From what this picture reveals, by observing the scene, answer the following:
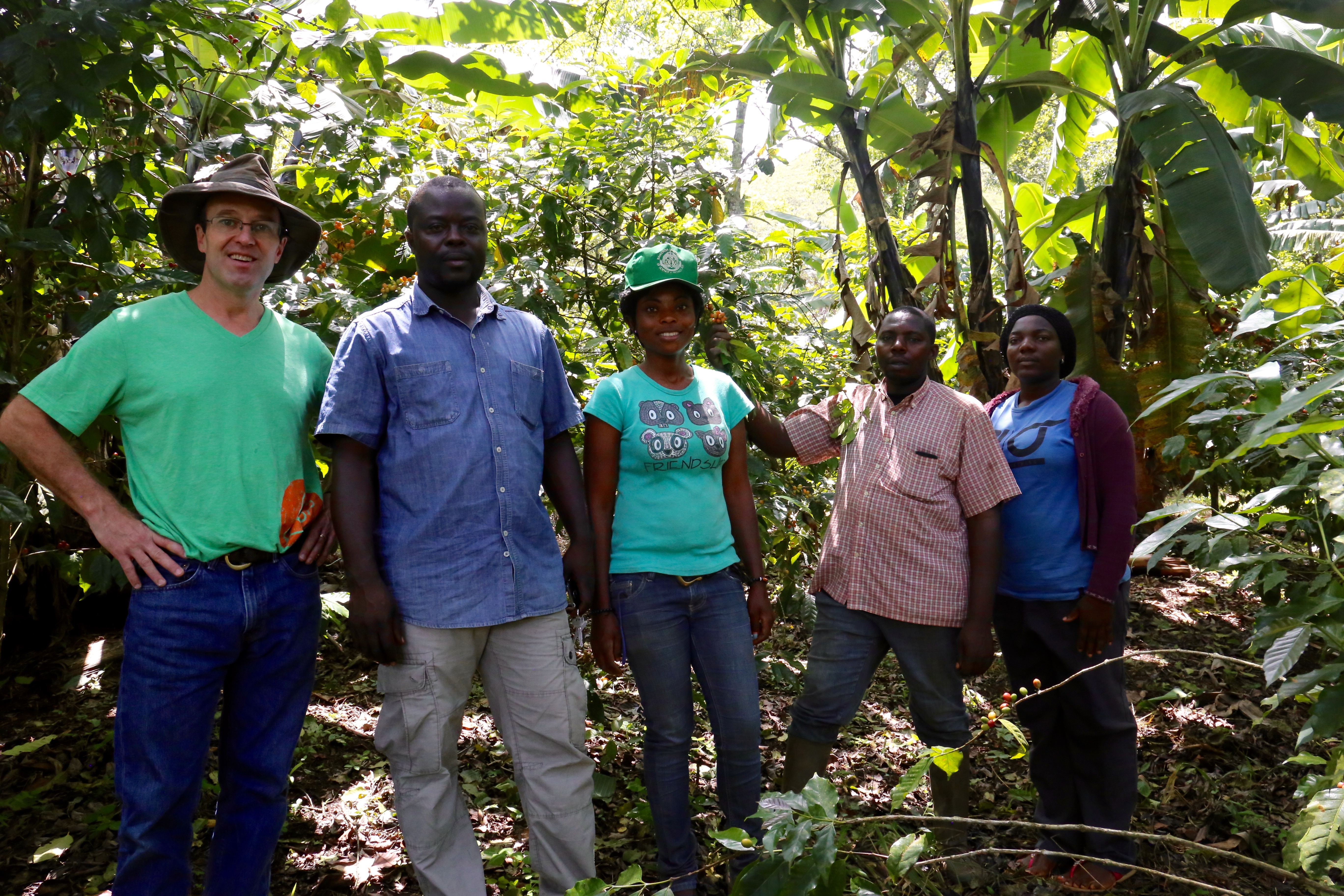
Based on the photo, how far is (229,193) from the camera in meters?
2.47

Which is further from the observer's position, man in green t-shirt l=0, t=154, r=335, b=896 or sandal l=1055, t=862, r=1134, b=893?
sandal l=1055, t=862, r=1134, b=893

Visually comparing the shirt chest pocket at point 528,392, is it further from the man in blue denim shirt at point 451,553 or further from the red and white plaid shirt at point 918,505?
the red and white plaid shirt at point 918,505

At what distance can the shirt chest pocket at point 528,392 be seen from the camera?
102 inches

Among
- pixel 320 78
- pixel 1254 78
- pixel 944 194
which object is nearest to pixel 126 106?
pixel 320 78

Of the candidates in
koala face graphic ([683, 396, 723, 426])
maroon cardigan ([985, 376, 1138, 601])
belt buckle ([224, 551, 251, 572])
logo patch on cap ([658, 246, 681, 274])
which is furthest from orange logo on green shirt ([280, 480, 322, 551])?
maroon cardigan ([985, 376, 1138, 601])

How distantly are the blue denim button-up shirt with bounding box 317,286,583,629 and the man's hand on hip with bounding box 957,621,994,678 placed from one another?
1306 mm

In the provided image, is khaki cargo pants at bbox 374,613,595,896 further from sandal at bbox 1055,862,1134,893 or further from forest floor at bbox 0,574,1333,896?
sandal at bbox 1055,862,1134,893

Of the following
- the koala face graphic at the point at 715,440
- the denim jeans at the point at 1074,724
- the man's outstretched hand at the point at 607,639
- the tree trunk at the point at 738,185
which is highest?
the tree trunk at the point at 738,185

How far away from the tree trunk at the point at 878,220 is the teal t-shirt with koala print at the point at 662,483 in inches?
72.7

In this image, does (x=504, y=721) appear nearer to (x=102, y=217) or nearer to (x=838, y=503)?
(x=838, y=503)

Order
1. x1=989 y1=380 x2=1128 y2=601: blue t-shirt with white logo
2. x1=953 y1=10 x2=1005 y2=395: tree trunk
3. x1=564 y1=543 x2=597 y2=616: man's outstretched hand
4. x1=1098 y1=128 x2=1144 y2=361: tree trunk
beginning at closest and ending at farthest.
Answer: x1=564 y1=543 x2=597 y2=616: man's outstretched hand, x1=989 y1=380 x2=1128 y2=601: blue t-shirt with white logo, x1=953 y1=10 x2=1005 y2=395: tree trunk, x1=1098 y1=128 x2=1144 y2=361: tree trunk

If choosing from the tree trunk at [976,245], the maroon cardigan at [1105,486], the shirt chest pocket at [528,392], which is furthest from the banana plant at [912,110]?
the shirt chest pocket at [528,392]

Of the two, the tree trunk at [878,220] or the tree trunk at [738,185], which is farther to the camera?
the tree trunk at [878,220]

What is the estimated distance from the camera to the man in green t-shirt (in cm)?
226
